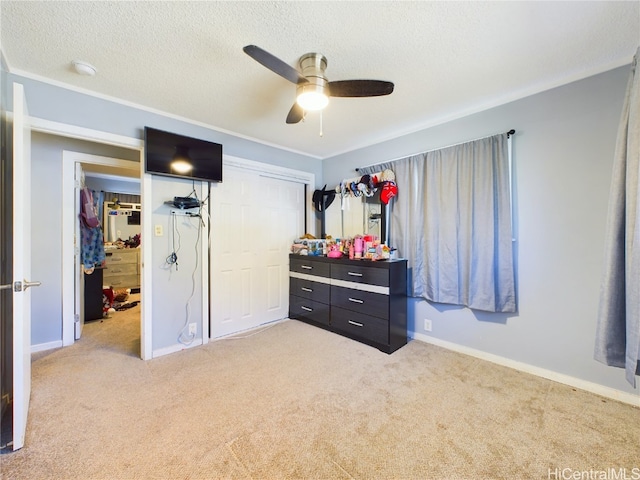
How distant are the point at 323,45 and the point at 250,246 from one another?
239 cm

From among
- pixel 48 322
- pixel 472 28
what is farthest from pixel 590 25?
pixel 48 322

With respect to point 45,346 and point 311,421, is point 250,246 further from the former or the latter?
point 45,346

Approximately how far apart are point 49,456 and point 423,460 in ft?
6.62

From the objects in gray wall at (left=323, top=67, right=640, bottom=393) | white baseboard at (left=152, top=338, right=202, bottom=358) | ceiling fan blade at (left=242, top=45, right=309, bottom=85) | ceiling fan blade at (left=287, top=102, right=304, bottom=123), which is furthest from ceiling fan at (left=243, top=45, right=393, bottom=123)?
white baseboard at (left=152, top=338, right=202, bottom=358)

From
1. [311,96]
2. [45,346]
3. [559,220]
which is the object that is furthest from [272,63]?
[45,346]

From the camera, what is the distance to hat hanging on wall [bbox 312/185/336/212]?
3.98 meters

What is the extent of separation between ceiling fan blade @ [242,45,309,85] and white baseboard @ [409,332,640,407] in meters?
2.78

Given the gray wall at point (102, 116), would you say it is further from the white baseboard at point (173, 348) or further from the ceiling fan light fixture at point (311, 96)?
the white baseboard at point (173, 348)

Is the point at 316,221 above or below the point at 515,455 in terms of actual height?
above

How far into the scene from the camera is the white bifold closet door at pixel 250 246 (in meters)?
3.15

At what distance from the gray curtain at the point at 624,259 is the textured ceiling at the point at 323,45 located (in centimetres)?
54

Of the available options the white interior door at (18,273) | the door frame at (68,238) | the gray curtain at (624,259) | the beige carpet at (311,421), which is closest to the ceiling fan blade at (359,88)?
the gray curtain at (624,259)

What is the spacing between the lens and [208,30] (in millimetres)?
1595

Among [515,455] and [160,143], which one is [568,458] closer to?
[515,455]
